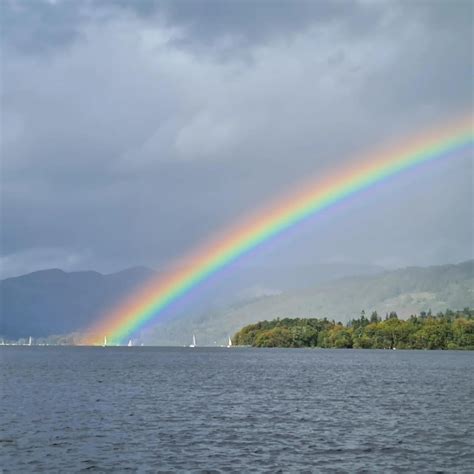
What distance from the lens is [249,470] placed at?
132 feet

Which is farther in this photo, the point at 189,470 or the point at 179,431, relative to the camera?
the point at 179,431

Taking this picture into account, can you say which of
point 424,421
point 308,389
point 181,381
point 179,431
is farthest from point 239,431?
point 181,381

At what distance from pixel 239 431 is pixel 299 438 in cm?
544

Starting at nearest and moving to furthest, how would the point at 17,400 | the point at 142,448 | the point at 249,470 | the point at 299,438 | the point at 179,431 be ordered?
the point at 249,470 → the point at 142,448 → the point at 299,438 → the point at 179,431 → the point at 17,400

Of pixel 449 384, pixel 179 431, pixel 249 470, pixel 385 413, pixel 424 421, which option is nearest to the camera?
pixel 249 470

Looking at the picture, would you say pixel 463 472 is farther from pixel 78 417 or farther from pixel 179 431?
pixel 78 417

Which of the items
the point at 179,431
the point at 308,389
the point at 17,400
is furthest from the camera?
the point at 308,389

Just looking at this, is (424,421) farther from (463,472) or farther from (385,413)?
(463,472)

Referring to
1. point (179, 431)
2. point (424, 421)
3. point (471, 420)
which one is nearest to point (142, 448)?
point (179, 431)

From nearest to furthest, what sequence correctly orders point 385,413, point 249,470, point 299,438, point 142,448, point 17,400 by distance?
point 249,470 < point 142,448 < point 299,438 < point 385,413 < point 17,400

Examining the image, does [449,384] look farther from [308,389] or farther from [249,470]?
[249,470]

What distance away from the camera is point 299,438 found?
51375mm

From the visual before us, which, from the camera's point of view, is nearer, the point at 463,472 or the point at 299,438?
the point at 463,472

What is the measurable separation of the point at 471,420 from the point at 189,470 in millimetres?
33944
